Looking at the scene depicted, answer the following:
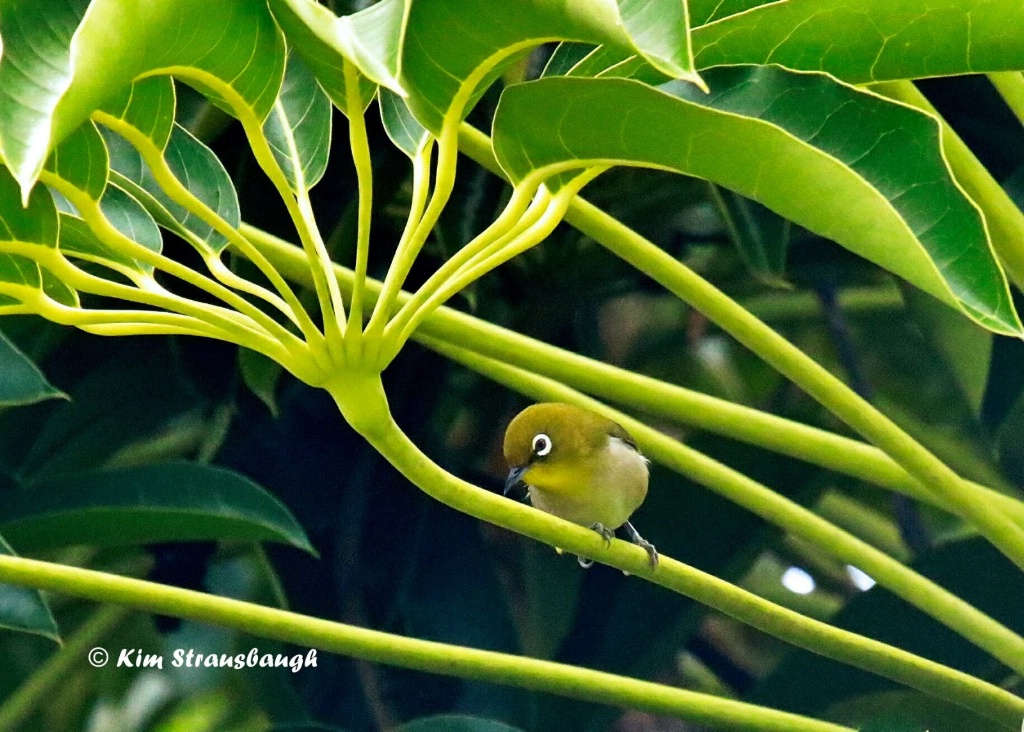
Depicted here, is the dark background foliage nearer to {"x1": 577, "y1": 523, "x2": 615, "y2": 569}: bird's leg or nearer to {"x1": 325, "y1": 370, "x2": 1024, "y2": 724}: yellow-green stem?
{"x1": 577, "y1": 523, "x2": 615, "y2": 569}: bird's leg

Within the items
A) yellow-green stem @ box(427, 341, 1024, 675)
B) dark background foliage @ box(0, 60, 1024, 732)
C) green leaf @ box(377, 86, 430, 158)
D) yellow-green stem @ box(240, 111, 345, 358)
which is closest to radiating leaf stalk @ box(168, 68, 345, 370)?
yellow-green stem @ box(240, 111, 345, 358)

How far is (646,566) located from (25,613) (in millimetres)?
508

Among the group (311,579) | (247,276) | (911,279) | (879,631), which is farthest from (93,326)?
(879,631)

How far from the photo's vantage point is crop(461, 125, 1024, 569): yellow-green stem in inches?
27.8

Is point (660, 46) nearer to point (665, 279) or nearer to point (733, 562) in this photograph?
point (665, 279)

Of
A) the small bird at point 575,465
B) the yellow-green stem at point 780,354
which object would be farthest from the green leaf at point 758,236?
the yellow-green stem at point 780,354

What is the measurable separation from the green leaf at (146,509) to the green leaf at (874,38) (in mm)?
651

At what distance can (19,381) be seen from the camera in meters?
0.86

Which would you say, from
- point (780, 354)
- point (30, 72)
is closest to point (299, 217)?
point (30, 72)

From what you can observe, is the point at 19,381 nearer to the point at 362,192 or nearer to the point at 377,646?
the point at 377,646

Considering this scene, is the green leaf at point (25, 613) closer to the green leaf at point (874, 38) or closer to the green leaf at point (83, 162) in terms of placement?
the green leaf at point (83, 162)

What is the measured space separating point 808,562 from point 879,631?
0.49 feet

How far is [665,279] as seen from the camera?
72 cm

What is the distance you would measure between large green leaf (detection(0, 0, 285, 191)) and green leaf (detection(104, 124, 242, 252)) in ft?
0.74
